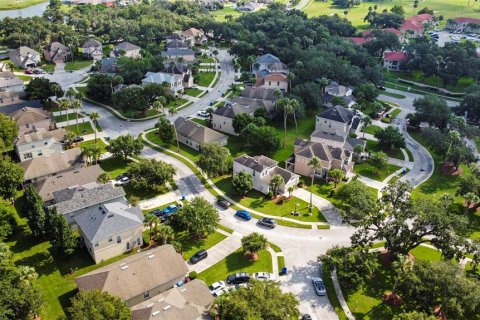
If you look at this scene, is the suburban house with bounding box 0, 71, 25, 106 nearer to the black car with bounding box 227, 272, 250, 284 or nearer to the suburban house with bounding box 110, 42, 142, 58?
the suburban house with bounding box 110, 42, 142, 58

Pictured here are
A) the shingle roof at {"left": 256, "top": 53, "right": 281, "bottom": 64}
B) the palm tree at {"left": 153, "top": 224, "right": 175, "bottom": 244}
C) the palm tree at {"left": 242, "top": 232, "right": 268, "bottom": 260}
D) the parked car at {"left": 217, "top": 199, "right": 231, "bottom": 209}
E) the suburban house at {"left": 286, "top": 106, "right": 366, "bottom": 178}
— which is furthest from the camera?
the shingle roof at {"left": 256, "top": 53, "right": 281, "bottom": 64}

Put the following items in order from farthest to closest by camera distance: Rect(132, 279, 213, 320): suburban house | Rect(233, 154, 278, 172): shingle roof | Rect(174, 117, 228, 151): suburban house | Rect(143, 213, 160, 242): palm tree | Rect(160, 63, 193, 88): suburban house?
Rect(160, 63, 193, 88): suburban house, Rect(174, 117, 228, 151): suburban house, Rect(233, 154, 278, 172): shingle roof, Rect(143, 213, 160, 242): palm tree, Rect(132, 279, 213, 320): suburban house

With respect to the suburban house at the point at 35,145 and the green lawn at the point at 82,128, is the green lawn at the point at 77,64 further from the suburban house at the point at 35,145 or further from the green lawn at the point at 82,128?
the suburban house at the point at 35,145

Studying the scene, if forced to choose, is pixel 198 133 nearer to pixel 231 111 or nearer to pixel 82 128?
pixel 231 111

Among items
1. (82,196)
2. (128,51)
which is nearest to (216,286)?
(82,196)

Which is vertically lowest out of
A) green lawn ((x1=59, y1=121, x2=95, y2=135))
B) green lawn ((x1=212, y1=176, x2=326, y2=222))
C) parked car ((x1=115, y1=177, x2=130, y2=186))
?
green lawn ((x1=212, y1=176, x2=326, y2=222))

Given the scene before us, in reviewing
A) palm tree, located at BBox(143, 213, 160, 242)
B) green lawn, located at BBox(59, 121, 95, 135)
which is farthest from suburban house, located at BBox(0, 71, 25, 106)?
palm tree, located at BBox(143, 213, 160, 242)
